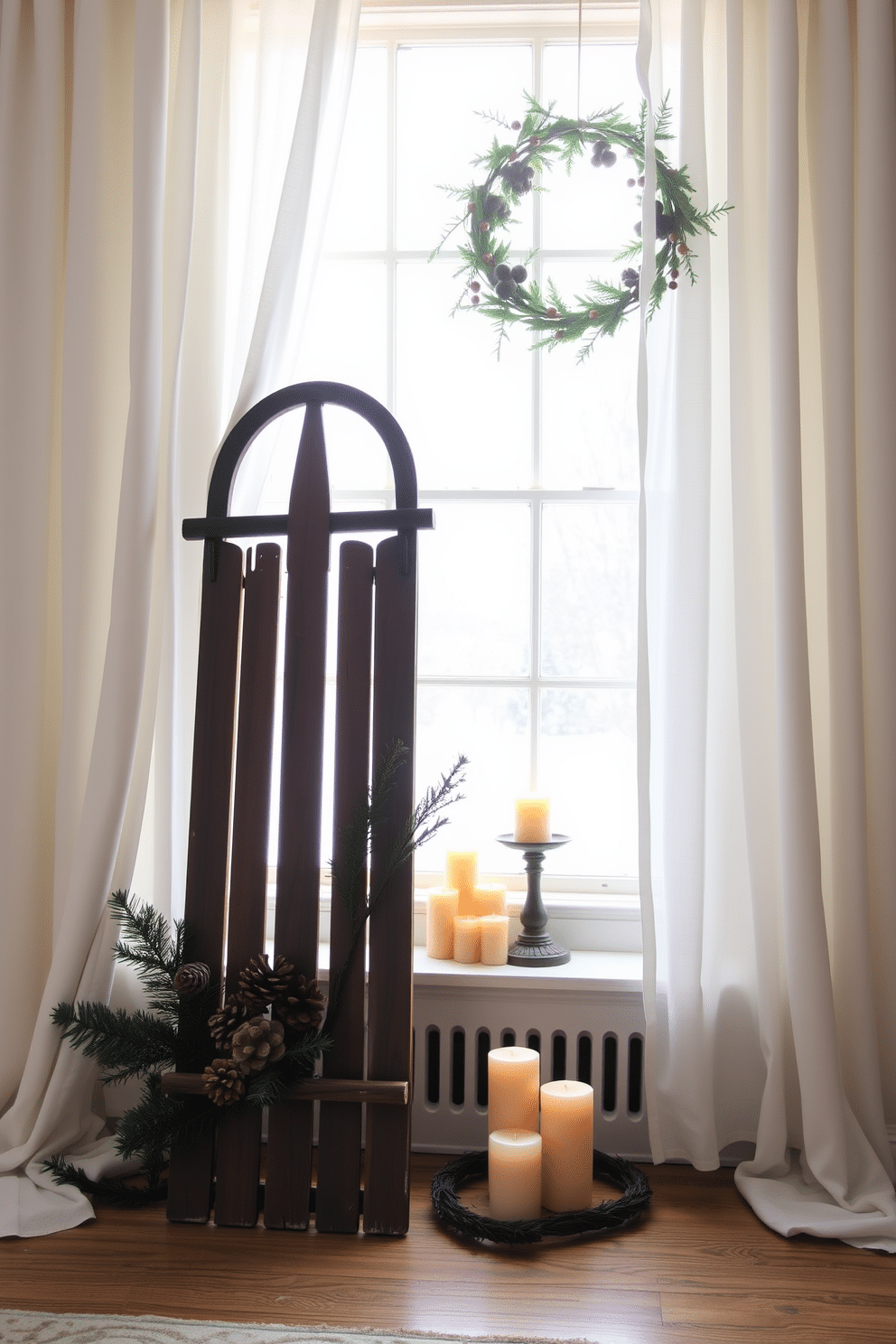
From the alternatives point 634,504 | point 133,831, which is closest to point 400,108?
point 634,504

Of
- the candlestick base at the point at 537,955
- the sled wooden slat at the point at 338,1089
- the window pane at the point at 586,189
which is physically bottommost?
the sled wooden slat at the point at 338,1089

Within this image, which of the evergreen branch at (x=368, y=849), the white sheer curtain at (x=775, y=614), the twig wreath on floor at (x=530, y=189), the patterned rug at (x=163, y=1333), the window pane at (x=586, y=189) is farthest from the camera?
the window pane at (x=586, y=189)

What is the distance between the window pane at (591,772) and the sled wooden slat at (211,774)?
742 mm

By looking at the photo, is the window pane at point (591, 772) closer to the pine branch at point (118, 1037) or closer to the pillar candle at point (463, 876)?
the pillar candle at point (463, 876)

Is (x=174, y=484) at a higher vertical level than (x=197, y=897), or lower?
higher

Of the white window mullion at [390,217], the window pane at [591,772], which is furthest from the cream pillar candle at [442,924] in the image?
the white window mullion at [390,217]

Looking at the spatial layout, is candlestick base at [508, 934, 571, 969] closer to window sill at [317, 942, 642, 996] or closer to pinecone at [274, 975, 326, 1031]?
window sill at [317, 942, 642, 996]

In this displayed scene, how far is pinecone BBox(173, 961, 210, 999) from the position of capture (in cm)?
162

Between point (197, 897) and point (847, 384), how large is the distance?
59.3 inches

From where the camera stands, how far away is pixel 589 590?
2.19 metres

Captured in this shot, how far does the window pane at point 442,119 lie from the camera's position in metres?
2.22

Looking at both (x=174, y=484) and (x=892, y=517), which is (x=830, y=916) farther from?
(x=174, y=484)

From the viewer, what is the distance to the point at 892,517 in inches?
71.5

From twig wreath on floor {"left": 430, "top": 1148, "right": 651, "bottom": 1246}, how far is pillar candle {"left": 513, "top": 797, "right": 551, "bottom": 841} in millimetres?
587
